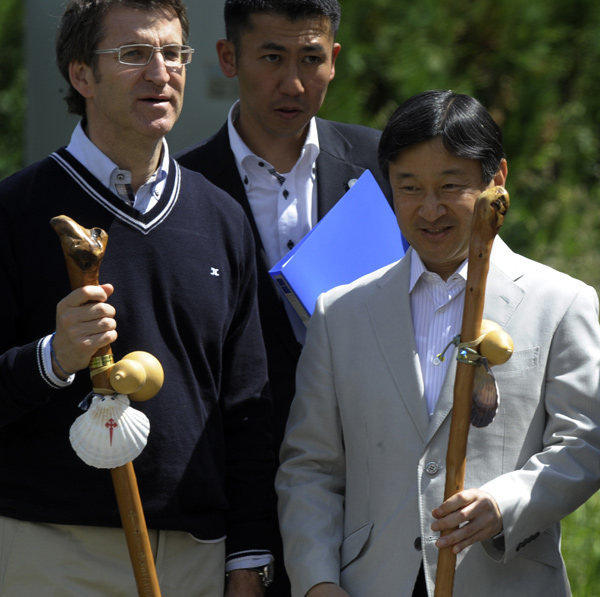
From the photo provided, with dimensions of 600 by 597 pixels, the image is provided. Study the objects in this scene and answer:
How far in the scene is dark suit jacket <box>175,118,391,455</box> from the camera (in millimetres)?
3227

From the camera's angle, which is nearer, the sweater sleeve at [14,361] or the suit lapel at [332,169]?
the sweater sleeve at [14,361]

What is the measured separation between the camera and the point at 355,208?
3.25m

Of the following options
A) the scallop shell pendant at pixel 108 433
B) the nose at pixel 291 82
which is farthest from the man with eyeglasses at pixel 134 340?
the nose at pixel 291 82

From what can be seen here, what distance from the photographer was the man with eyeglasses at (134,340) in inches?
98.3

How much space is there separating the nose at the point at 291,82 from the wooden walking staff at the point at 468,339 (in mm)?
1225

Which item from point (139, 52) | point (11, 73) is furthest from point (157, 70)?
point (11, 73)

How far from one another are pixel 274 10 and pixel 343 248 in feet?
2.70

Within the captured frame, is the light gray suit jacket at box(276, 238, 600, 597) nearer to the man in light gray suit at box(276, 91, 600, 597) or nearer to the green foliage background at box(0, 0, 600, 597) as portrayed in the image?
the man in light gray suit at box(276, 91, 600, 597)

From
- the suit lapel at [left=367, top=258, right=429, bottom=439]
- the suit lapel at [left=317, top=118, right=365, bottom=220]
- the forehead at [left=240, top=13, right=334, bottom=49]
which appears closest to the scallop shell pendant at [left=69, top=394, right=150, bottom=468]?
the suit lapel at [left=367, top=258, right=429, bottom=439]

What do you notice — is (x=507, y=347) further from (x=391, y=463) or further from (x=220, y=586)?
(x=220, y=586)

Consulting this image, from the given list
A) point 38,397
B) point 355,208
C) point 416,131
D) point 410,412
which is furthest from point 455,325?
point 38,397

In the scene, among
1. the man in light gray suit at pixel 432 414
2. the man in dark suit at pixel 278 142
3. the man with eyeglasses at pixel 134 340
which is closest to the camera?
the man in light gray suit at pixel 432 414

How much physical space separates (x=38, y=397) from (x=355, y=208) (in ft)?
4.16

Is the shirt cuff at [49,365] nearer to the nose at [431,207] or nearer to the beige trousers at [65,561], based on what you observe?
the beige trousers at [65,561]
